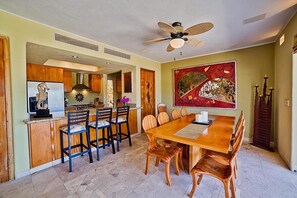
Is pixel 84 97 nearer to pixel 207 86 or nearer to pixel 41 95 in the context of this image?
pixel 41 95

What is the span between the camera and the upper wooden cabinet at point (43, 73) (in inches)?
148

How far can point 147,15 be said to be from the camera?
2.10 meters

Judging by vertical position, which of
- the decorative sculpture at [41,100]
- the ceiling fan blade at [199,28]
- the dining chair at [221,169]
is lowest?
the dining chair at [221,169]

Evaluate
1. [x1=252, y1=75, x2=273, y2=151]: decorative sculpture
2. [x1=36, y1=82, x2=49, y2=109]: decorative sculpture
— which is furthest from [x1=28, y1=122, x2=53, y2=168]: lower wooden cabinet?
[x1=252, y1=75, x2=273, y2=151]: decorative sculpture

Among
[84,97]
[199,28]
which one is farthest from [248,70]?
[84,97]

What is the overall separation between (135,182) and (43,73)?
4.10m

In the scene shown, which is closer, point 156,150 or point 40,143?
point 156,150

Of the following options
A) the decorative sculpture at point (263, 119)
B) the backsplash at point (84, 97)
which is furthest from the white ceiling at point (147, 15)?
the backsplash at point (84, 97)

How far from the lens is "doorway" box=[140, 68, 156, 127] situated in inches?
184

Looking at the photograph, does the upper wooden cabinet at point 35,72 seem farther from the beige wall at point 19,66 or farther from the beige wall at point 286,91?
the beige wall at point 286,91

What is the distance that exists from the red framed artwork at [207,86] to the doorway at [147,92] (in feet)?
2.82

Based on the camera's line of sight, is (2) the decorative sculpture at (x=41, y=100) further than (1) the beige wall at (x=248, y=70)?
No

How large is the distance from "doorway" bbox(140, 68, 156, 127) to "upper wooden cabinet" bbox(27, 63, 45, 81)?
118 inches

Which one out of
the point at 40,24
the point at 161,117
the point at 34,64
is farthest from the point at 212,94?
the point at 34,64
